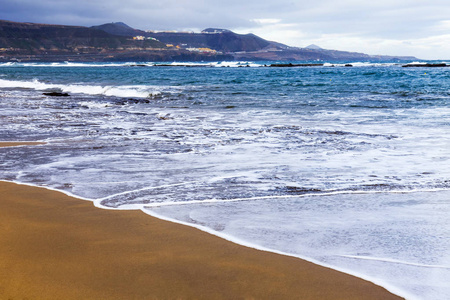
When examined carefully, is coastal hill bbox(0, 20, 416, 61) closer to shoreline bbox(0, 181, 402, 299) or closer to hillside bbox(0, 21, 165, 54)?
hillside bbox(0, 21, 165, 54)

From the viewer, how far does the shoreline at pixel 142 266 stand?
2520 millimetres

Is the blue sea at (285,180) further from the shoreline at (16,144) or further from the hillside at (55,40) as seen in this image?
the hillside at (55,40)

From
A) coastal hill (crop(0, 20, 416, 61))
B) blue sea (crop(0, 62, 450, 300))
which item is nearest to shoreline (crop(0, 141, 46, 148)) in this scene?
blue sea (crop(0, 62, 450, 300))

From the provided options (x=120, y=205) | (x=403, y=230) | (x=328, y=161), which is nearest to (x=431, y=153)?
(x=328, y=161)

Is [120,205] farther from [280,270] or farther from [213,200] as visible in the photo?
[280,270]

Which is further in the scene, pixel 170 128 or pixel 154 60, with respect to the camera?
pixel 154 60

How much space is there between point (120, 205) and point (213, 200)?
82 cm

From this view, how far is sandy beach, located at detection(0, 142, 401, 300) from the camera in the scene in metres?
2.52

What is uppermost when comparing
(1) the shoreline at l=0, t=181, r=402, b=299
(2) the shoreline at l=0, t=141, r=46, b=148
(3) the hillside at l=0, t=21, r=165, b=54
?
(3) the hillside at l=0, t=21, r=165, b=54

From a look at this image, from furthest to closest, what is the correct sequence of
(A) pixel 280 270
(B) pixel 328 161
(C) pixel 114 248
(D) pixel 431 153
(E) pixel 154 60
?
(E) pixel 154 60 < (D) pixel 431 153 < (B) pixel 328 161 < (C) pixel 114 248 < (A) pixel 280 270

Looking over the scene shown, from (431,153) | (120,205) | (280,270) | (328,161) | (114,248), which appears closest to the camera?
(280,270)

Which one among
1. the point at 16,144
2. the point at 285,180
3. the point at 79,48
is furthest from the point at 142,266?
the point at 79,48

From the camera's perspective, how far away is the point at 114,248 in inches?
123

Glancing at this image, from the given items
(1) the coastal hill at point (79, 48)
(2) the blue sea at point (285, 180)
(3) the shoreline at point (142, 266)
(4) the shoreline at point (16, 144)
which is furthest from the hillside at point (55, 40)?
(3) the shoreline at point (142, 266)
